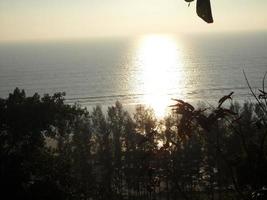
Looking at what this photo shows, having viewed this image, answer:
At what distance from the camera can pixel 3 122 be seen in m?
11.4

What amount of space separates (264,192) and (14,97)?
10424 mm

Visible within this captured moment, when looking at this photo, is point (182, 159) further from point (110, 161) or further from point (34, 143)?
point (34, 143)

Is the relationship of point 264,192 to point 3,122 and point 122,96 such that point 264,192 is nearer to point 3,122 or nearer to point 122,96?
point 3,122

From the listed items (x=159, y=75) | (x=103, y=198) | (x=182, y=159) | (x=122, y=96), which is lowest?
(x=103, y=198)

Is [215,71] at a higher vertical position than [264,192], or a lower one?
higher

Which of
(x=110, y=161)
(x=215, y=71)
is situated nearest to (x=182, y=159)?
(x=110, y=161)

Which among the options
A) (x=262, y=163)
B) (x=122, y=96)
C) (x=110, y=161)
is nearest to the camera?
(x=262, y=163)

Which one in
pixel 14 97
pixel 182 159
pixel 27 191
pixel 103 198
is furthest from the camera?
pixel 182 159

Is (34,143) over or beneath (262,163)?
over

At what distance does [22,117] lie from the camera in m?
11.5

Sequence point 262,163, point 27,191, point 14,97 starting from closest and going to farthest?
point 262,163, point 27,191, point 14,97

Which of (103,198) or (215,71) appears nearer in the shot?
(103,198)

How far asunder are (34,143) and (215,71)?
A: 279ft

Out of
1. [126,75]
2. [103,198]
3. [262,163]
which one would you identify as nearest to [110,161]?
[103,198]
